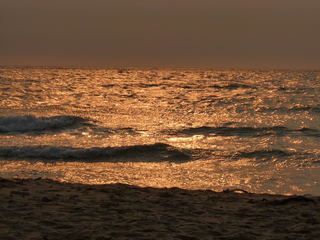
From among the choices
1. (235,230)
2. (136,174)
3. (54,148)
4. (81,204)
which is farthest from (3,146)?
(235,230)

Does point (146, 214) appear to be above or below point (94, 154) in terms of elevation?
below

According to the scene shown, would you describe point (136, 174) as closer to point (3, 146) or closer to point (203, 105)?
point (3, 146)

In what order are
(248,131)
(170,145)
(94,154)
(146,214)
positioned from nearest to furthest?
1. (146,214)
2. (94,154)
3. (170,145)
4. (248,131)

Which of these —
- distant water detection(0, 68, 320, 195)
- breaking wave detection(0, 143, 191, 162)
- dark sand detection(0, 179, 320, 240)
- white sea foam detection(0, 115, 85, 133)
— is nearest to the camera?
dark sand detection(0, 179, 320, 240)

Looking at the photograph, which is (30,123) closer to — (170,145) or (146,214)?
(170,145)

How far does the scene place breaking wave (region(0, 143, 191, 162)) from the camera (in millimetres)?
17016

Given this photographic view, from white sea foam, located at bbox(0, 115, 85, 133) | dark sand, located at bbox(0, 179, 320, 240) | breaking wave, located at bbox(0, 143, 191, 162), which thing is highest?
white sea foam, located at bbox(0, 115, 85, 133)

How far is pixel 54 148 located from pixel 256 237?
40.3 ft

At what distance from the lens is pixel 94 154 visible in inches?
695

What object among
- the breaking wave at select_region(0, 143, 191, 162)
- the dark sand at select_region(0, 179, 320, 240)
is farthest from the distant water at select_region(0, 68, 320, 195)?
the dark sand at select_region(0, 179, 320, 240)

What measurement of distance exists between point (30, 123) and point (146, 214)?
742 inches

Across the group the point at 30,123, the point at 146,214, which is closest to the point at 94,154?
the point at 30,123

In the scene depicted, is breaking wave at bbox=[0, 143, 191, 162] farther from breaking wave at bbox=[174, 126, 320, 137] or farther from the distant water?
breaking wave at bbox=[174, 126, 320, 137]

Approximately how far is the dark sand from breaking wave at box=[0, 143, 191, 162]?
6.16 meters
